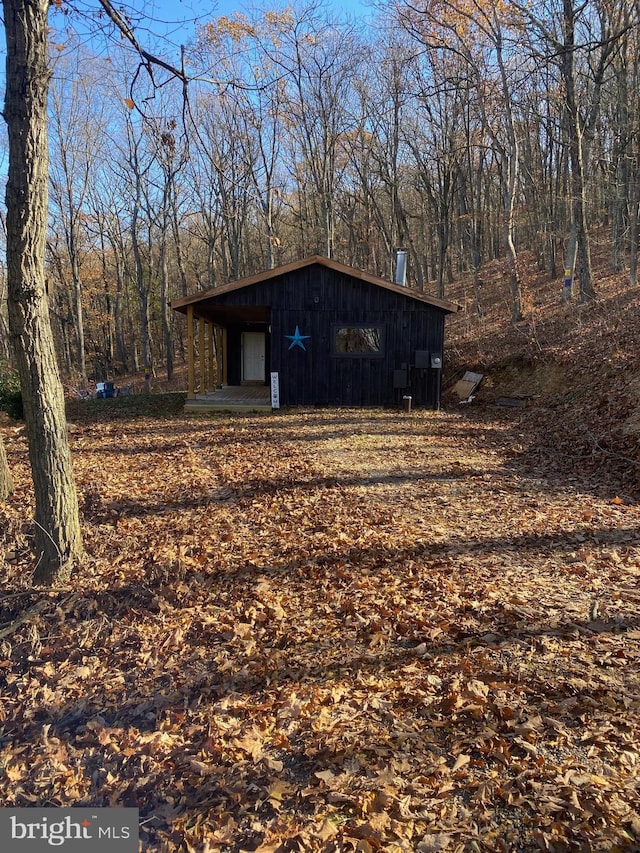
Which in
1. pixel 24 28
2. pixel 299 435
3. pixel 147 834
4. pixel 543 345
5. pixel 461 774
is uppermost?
pixel 24 28

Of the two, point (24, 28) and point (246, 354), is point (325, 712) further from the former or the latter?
point (246, 354)

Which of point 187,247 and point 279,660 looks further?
point 187,247

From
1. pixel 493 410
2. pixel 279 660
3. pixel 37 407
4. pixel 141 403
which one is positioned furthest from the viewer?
pixel 141 403

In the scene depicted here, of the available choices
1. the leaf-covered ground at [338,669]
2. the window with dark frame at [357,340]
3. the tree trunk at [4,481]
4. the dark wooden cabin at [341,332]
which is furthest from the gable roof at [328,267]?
the leaf-covered ground at [338,669]

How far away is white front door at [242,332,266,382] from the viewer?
65.4ft

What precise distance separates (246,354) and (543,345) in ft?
34.1

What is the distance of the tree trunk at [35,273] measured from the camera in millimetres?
3973

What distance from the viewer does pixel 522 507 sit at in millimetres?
6160

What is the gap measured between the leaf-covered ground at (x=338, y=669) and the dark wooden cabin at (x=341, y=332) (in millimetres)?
8032

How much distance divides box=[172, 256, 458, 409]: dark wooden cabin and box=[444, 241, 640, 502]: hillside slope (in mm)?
2152

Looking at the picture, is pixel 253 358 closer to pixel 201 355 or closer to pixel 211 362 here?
pixel 211 362

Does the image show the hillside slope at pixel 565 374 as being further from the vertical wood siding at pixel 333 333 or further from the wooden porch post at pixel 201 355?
the wooden porch post at pixel 201 355

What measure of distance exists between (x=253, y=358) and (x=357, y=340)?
642 centimetres

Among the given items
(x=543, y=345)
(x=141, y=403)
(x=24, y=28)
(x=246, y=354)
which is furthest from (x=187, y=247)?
(x=24, y=28)
